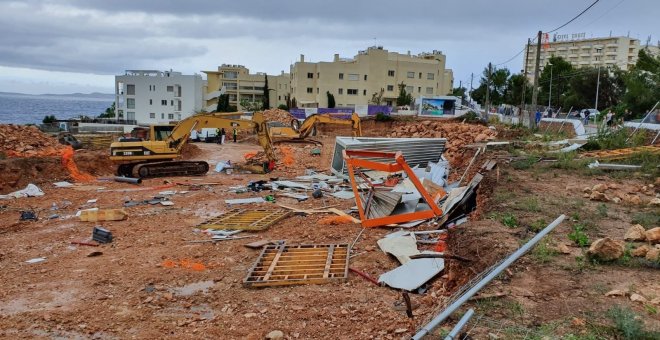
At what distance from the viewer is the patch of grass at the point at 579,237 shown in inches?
262

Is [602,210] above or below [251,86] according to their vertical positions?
below

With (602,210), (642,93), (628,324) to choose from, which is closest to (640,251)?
(628,324)

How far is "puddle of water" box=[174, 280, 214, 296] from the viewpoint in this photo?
7202 millimetres

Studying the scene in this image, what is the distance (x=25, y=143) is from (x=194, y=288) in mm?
20355

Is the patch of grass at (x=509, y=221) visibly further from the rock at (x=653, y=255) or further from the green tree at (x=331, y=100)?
the green tree at (x=331, y=100)

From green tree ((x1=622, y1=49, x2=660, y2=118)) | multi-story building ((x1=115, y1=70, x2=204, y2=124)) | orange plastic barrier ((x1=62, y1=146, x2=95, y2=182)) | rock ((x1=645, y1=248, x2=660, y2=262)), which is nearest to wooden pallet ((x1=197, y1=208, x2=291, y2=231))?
rock ((x1=645, y1=248, x2=660, y2=262))

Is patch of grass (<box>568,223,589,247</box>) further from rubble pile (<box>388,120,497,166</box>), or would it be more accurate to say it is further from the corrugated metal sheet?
rubble pile (<box>388,120,497,166</box>)

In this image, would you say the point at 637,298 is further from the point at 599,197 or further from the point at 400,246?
the point at 599,197

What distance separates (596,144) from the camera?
1709 centimetres

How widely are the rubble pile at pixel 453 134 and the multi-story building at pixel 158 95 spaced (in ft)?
143

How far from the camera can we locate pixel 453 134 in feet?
82.0

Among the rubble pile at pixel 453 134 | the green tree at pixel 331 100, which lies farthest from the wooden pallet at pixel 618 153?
the green tree at pixel 331 100

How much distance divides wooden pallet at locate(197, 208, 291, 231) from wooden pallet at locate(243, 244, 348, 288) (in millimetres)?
1832

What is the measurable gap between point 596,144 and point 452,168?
4.91m
